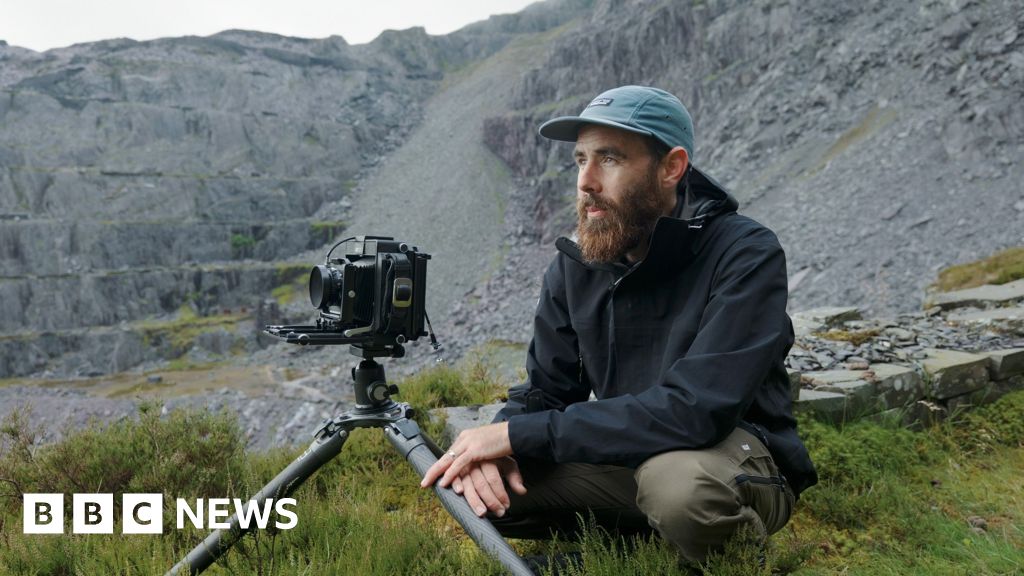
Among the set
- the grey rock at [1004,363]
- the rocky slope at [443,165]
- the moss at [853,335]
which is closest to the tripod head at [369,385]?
the grey rock at [1004,363]

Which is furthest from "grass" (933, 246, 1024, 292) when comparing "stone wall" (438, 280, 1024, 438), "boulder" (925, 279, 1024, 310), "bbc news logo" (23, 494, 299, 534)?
"bbc news logo" (23, 494, 299, 534)

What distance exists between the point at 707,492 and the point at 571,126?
143cm

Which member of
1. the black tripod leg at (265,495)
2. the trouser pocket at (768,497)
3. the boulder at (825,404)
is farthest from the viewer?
the boulder at (825,404)

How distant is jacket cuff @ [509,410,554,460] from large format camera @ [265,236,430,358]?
1.75 ft

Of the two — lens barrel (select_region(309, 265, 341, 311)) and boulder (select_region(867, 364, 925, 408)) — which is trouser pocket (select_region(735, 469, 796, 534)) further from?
boulder (select_region(867, 364, 925, 408))

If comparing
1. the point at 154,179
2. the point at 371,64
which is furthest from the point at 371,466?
the point at 371,64

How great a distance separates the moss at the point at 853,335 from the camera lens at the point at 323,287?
16.3 feet

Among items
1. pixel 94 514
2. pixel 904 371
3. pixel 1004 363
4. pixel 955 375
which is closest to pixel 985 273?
pixel 1004 363

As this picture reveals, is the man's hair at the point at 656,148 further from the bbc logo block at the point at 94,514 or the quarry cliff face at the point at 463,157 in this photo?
the quarry cliff face at the point at 463,157

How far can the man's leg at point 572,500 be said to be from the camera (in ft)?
7.73

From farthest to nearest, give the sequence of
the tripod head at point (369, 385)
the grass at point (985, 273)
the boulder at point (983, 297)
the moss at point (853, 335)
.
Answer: the grass at point (985, 273)
the boulder at point (983, 297)
the moss at point (853, 335)
the tripod head at point (369, 385)

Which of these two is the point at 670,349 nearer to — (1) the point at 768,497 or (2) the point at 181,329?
(1) the point at 768,497

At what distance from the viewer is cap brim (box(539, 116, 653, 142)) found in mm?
2219

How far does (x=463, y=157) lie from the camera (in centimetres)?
5147
